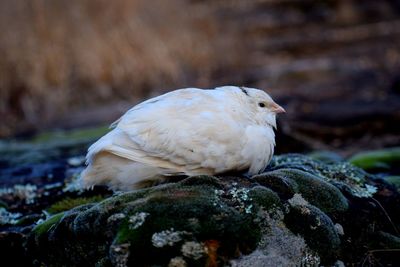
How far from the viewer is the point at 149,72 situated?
12.1 m

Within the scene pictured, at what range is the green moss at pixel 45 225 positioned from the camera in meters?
4.52

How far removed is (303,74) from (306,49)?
10.7 feet

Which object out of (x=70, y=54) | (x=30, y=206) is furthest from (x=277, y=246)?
(x=70, y=54)

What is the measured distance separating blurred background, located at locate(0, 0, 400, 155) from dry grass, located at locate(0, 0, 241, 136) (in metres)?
0.02

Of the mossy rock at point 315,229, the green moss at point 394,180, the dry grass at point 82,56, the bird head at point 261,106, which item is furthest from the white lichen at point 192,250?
the dry grass at point 82,56

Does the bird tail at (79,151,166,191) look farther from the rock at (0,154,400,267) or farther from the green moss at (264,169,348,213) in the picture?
the green moss at (264,169,348,213)

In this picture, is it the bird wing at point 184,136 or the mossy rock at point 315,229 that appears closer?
the mossy rock at point 315,229

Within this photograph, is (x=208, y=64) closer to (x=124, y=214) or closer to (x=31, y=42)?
(x=31, y=42)

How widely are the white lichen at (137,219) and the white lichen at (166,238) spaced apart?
12 centimetres

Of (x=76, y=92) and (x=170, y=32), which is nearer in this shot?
(x=76, y=92)

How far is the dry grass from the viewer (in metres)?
11.2

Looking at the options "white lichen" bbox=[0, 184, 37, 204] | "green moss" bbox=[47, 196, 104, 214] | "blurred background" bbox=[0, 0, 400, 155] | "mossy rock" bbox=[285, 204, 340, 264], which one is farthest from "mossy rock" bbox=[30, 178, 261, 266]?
"blurred background" bbox=[0, 0, 400, 155]

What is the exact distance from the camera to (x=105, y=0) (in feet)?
39.8

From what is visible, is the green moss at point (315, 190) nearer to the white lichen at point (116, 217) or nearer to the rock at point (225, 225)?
the rock at point (225, 225)
